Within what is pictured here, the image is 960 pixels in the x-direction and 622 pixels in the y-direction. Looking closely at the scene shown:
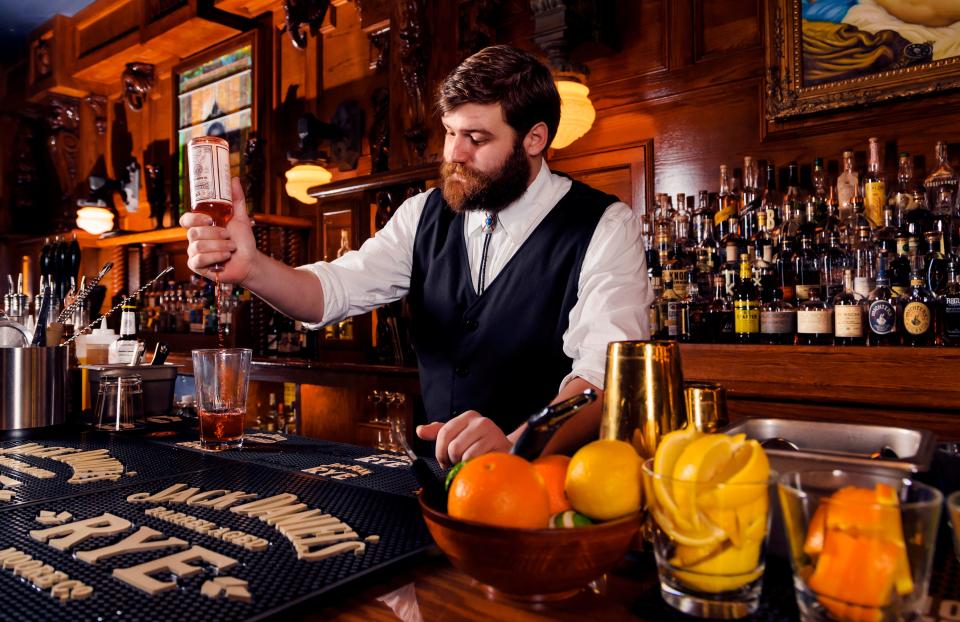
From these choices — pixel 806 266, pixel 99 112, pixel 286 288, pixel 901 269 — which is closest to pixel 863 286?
pixel 901 269

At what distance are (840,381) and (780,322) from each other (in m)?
0.31

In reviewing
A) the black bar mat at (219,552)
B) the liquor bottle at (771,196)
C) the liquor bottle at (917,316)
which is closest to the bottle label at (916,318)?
the liquor bottle at (917,316)

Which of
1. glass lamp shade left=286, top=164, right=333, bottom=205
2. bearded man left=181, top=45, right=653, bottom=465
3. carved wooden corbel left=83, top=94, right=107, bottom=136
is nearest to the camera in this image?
bearded man left=181, top=45, right=653, bottom=465

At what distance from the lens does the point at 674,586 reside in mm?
602

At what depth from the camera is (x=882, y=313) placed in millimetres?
2266

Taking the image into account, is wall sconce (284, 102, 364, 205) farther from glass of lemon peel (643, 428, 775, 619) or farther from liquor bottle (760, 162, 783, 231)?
glass of lemon peel (643, 428, 775, 619)

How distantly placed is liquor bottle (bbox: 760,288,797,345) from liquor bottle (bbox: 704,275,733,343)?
171mm

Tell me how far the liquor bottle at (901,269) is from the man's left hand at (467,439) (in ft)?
6.32

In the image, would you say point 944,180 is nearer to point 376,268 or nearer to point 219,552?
point 376,268

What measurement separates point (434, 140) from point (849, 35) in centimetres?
184

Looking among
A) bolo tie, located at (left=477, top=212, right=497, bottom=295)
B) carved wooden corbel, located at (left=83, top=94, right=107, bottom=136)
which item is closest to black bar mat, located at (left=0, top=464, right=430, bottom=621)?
bolo tie, located at (left=477, top=212, right=497, bottom=295)

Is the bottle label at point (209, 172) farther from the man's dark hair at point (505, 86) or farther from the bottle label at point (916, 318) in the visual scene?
the bottle label at point (916, 318)

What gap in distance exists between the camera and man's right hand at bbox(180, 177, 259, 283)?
127cm

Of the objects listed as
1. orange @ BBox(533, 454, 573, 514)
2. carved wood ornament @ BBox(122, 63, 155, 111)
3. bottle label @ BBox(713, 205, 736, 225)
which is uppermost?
carved wood ornament @ BBox(122, 63, 155, 111)
